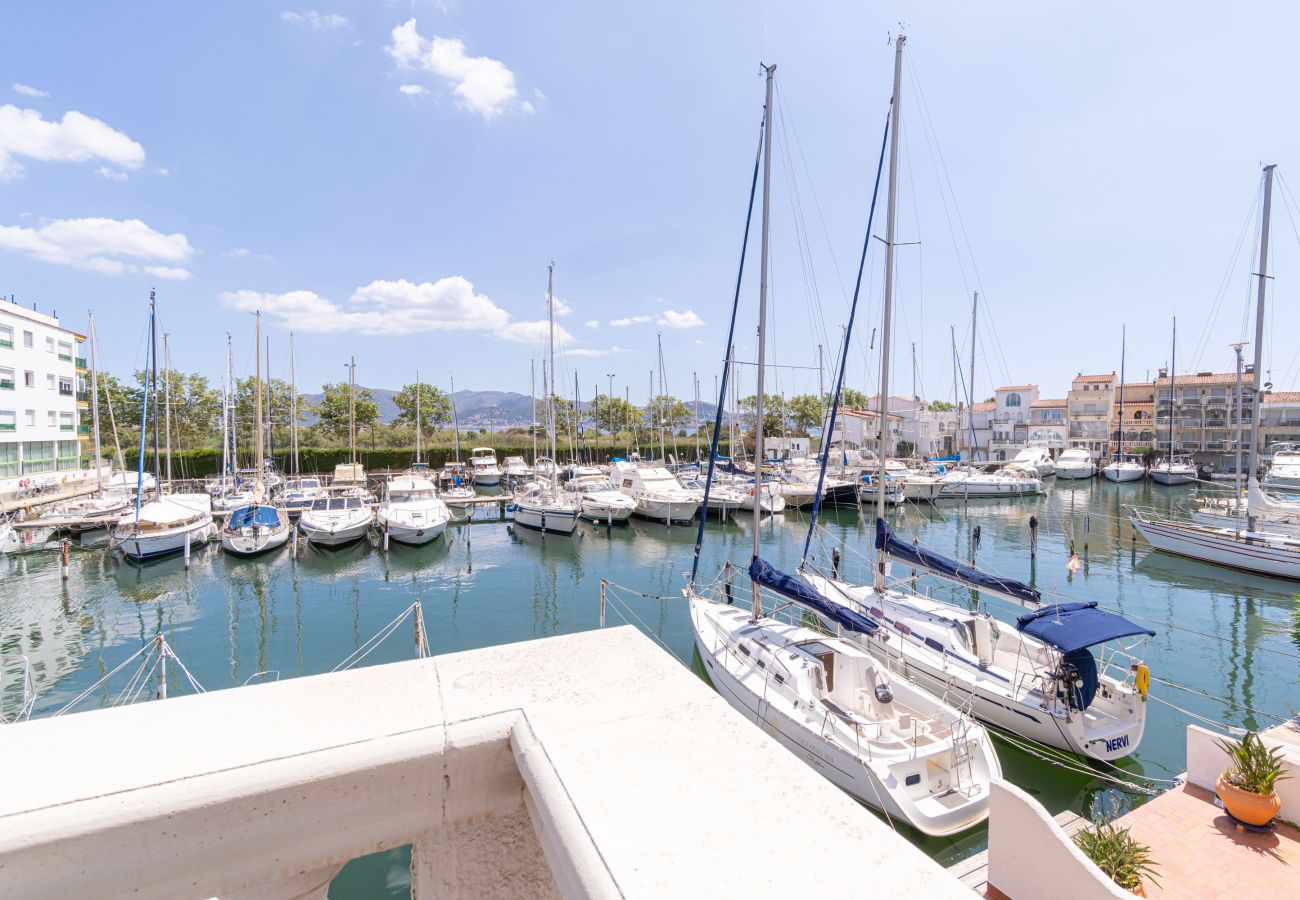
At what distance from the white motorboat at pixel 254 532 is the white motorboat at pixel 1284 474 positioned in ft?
204

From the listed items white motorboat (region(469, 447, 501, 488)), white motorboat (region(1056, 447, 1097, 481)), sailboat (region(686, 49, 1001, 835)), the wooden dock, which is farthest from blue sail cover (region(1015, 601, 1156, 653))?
white motorboat (region(1056, 447, 1097, 481))

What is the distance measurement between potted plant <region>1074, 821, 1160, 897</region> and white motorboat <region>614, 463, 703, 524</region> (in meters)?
27.7

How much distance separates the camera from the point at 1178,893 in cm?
570

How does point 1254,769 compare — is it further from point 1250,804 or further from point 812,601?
point 812,601

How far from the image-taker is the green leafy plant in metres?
6.47

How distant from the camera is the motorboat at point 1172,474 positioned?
53.5 m

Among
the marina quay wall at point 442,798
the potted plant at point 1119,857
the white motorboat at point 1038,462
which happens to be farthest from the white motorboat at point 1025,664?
the white motorboat at point 1038,462

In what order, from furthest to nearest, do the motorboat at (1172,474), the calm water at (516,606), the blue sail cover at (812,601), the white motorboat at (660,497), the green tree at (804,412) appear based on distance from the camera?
the green tree at (804,412) < the motorboat at (1172,474) < the white motorboat at (660,497) < the calm water at (516,606) < the blue sail cover at (812,601)

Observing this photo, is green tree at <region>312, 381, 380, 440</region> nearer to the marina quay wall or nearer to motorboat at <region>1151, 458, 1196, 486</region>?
the marina quay wall

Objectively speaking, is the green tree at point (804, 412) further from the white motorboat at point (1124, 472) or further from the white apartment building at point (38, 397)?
the white apartment building at point (38, 397)

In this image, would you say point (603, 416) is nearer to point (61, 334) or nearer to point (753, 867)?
point (61, 334)

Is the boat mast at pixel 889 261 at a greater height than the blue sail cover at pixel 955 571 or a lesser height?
greater

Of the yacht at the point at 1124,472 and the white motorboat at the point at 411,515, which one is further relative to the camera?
the yacht at the point at 1124,472

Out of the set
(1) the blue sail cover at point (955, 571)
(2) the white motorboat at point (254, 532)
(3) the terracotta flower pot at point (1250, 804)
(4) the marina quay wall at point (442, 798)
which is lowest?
(2) the white motorboat at point (254, 532)
